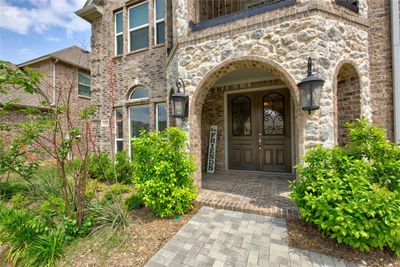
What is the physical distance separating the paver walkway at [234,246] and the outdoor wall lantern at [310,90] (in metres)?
2.00

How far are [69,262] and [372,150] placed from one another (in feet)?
14.0

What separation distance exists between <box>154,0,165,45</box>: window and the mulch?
6484 millimetres

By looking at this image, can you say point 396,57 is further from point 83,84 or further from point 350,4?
point 83,84

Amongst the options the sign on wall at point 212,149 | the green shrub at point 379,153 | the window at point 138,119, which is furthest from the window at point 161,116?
the green shrub at point 379,153

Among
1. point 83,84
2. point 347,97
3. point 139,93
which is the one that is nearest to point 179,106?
point 139,93

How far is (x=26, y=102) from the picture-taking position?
9750 millimetres

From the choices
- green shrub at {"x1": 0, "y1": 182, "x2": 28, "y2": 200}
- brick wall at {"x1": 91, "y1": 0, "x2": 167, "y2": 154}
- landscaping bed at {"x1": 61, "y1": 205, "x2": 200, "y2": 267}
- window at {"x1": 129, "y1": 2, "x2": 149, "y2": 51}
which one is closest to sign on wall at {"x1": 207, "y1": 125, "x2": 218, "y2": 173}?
brick wall at {"x1": 91, "y1": 0, "x2": 167, "y2": 154}

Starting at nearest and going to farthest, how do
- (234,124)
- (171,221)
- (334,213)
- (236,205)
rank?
(334,213) → (171,221) → (236,205) → (234,124)

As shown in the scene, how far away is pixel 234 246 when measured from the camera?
2.40m

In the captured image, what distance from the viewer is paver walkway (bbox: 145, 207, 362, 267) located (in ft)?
7.00

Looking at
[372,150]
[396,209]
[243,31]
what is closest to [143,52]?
[243,31]

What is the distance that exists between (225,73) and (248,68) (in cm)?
109

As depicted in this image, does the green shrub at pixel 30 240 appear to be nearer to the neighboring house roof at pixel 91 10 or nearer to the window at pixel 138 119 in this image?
the window at pixel 138 119

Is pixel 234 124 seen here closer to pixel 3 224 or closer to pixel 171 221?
pixel 171 221
